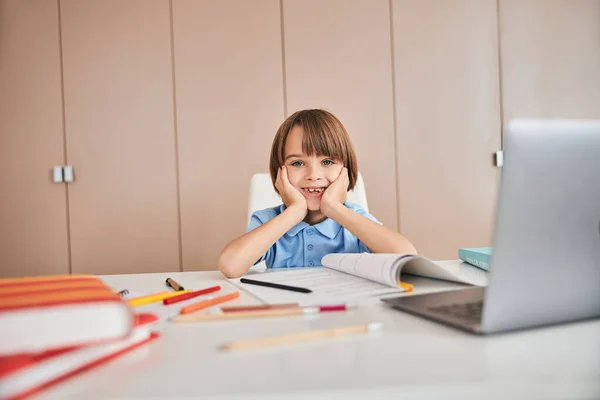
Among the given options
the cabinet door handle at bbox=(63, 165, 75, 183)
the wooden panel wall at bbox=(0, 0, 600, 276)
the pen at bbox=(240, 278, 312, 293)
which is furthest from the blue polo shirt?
the cabinet door handle at bbox=(63, 165, 75, 183)

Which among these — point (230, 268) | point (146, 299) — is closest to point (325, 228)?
point (230, 268)

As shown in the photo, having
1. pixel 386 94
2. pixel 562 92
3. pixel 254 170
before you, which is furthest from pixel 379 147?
pixel 562 92

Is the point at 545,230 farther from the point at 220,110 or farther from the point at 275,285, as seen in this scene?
the point at 220,110

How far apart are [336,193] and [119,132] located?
4.53ft

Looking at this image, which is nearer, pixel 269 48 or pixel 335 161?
pixel 335 161

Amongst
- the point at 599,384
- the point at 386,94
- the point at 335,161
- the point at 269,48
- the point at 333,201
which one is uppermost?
the point at 269,48

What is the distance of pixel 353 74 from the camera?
2.53 metres

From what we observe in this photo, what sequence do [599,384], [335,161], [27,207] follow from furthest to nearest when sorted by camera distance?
[27,207], [335,161], [599,384]

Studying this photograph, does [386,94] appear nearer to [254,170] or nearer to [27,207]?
[254,170]

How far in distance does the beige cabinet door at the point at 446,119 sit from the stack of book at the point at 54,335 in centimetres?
222

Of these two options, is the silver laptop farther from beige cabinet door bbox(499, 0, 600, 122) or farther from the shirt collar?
beige cabinet door bbox(499, 0, 600, 122)

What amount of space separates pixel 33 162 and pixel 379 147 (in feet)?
5.41

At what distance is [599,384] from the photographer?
41 cm

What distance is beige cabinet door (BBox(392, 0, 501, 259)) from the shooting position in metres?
2.57
